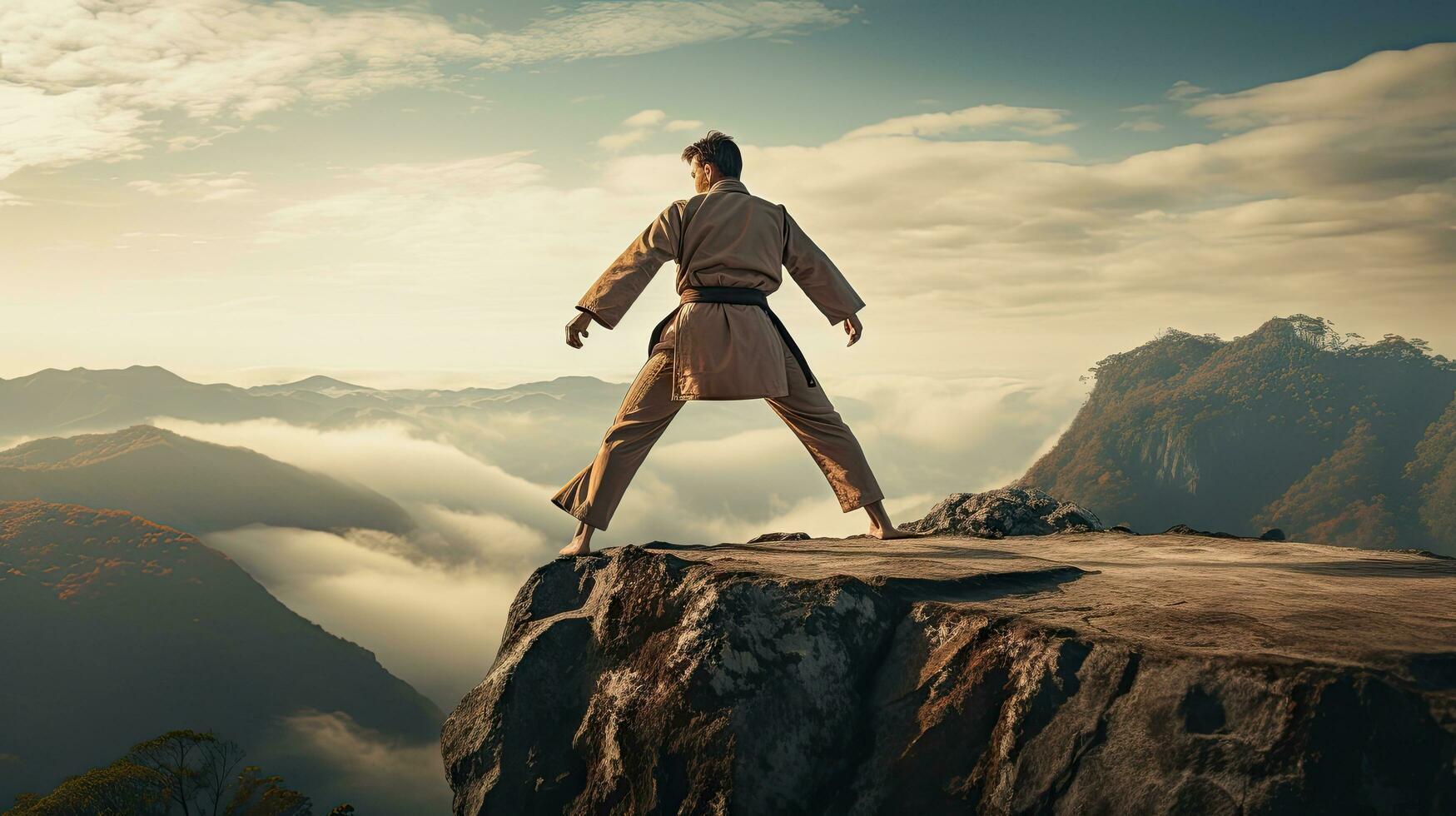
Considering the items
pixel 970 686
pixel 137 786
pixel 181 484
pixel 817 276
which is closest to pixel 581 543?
pixel 817 276

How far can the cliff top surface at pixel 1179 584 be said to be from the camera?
10.8 feet

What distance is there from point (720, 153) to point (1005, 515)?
3.38m

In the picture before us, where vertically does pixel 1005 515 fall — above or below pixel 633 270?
below

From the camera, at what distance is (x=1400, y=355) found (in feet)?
328

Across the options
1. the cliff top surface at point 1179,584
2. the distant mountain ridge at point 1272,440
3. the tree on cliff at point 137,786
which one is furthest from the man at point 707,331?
the distant mountain ridge at point 1272,440

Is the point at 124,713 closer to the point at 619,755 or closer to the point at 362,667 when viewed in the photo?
the point at 362,667

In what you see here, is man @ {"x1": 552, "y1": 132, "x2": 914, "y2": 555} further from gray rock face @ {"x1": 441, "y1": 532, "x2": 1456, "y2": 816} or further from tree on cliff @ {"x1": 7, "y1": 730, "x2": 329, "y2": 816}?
tree on cliff @ {"x1": 7, "y1": 730, "x2": 329, "y2": 816}

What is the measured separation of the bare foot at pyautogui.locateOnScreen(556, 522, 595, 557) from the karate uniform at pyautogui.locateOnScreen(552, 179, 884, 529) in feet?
0.30

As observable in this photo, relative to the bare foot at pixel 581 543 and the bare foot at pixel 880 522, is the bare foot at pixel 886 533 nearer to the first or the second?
the bare foot at pixel 880 522

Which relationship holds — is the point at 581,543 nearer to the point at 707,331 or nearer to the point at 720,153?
the point at 707,331

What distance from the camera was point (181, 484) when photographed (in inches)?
4783

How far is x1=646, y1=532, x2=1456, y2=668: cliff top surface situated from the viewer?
10.8 feet

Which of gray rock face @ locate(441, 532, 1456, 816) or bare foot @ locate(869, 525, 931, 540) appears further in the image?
bare foot @ locate(869, 525, 931, 540)

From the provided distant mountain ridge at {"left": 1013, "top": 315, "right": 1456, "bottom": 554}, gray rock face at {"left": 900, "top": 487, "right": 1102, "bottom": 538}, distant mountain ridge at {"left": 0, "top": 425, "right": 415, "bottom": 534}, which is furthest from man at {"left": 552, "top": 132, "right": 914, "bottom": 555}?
distant mountain ridge at {"left": 0, "top": 425, "right": 415, "bottom": 534}
